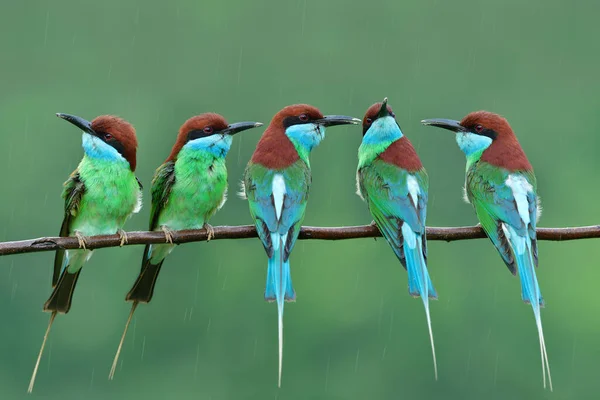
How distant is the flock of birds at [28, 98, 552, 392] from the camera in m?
3.49

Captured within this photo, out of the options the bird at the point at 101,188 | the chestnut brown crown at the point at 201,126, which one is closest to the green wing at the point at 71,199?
the bird at the point at 101,188

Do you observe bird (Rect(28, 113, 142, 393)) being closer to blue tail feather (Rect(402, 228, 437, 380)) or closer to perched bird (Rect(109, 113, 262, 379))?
perched bird (Rect(109, 113, 262, 379))

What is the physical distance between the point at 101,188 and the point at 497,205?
1226mm

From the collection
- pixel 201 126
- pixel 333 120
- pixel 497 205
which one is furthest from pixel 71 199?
pixel 497 205

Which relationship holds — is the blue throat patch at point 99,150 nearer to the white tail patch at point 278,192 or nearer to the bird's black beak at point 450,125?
the white tail patch at point 278,192

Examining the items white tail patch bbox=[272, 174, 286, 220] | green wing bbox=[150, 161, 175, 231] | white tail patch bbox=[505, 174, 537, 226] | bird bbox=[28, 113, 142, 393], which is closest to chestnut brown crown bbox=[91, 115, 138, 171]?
bird bbox=[28, 113, 142, 393]

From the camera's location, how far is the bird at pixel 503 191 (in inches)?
137

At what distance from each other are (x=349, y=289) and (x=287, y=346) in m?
2.09

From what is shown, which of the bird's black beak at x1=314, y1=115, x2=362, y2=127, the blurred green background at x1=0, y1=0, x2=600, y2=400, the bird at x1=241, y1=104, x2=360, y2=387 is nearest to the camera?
the bird at x1=241, y1=104, x2=360, y2=387

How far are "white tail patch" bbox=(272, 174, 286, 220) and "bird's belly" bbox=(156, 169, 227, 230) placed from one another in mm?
361

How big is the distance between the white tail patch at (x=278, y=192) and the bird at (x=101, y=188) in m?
0.47

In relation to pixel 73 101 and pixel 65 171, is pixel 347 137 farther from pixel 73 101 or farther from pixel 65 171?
pixel 73 101

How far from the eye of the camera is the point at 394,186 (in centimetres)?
371

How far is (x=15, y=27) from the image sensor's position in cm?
4578
